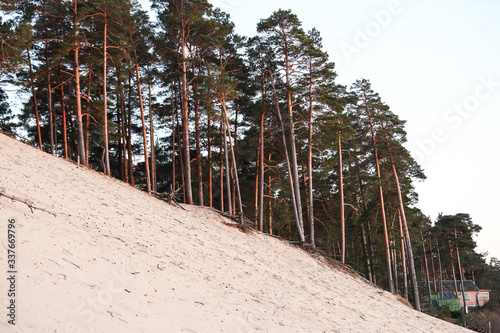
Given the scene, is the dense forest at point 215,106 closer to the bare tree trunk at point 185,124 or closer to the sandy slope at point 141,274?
the bare tree trunk at point 185,124

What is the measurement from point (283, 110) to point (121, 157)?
12.0 metres

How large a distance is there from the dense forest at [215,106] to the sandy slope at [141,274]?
207 inches

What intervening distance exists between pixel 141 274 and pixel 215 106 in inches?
620

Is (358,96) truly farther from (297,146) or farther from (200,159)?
(200,159)

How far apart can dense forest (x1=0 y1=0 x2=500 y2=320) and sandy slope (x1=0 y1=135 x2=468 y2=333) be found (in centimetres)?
525

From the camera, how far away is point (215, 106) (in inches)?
890

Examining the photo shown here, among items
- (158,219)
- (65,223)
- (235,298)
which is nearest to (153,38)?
(158,219)

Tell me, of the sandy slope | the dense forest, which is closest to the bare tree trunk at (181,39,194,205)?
the dense forest

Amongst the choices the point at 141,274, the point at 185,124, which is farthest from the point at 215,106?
the point at 141,274

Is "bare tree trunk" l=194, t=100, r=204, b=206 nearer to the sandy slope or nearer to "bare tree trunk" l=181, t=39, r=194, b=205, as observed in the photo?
"bare tree trunk" l=181, t=39, r=194, b=205

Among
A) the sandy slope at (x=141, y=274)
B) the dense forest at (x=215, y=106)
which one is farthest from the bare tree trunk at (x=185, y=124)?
the sandy slope at (x=141, y=274)

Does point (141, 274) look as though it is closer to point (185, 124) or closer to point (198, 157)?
point (185, 124)

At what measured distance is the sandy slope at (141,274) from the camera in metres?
5.82

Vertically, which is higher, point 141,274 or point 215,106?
point 215,106
